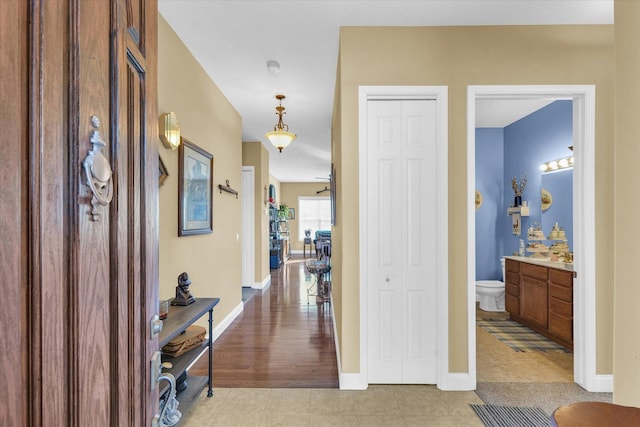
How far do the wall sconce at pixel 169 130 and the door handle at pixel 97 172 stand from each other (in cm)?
186

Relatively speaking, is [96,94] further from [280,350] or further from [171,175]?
[280,350]

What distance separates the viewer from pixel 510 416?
206 cm

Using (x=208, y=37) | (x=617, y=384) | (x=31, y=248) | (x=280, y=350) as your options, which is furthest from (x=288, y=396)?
(x=208, y=37)

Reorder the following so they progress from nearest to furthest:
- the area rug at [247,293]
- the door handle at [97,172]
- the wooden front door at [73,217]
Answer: the wooden front door at [73,217]
the door handle at [97,172]
the area rug at [247,293]

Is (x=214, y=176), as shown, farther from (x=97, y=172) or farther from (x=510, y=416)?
(x=510, y=416)

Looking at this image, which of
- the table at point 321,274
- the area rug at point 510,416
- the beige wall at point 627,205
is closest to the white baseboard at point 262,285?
the table at point 321,274

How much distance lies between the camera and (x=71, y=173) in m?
0.56

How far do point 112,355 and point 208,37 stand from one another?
2.59 m

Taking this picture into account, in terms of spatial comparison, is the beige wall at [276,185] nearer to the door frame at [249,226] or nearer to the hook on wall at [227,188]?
the door frame at [249,226]

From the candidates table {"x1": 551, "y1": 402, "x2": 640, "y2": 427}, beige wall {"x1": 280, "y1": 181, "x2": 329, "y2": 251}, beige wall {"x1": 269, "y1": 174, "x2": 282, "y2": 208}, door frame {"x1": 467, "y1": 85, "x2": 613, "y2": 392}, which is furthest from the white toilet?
beige wall {"x1": 280, "y1": 181, "x2": 329, "y2": 251}

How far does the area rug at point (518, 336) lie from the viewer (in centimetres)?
308

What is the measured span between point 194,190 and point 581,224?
328 cm

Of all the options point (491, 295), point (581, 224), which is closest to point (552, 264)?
point (581, 224)

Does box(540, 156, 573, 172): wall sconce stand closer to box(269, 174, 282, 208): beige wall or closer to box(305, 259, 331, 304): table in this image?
box(305, 259, 331, 304): table
